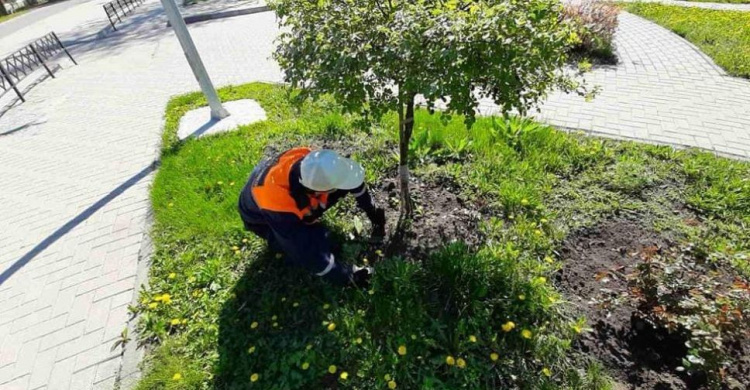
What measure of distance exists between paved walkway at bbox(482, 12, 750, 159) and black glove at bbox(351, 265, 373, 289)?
12.0ft

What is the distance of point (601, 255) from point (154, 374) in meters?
3.51

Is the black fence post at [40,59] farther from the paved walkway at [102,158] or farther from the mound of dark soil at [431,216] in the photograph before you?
the mound of dark soil at [431,216]

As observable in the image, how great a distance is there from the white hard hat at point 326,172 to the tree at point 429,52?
1.22 feet

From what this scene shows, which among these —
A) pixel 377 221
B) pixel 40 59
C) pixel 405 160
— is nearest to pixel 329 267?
pixel 377 221

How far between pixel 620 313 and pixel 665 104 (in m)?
4.10

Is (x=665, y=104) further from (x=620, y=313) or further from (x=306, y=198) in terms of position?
(x=306, y=198)

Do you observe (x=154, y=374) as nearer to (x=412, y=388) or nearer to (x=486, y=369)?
(x=412, y=388)

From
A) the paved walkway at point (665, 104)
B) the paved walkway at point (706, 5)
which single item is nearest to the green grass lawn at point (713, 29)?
the paved walkway at point (665, 104)

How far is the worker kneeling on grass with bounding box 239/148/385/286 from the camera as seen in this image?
264cm

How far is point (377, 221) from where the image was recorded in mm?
3504

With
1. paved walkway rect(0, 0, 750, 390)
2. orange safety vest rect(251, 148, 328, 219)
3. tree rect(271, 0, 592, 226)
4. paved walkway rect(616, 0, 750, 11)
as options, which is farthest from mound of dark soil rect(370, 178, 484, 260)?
paved walkway rect(616, 0, 750, 11)

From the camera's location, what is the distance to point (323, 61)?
95.0 inches

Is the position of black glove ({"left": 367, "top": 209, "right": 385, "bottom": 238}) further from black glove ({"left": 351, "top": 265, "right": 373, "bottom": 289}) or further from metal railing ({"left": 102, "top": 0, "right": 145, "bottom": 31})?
metal railing ({"left": 102, "top": 0, "right": 145, "bottom": 31})

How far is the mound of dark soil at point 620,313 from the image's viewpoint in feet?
7.94
